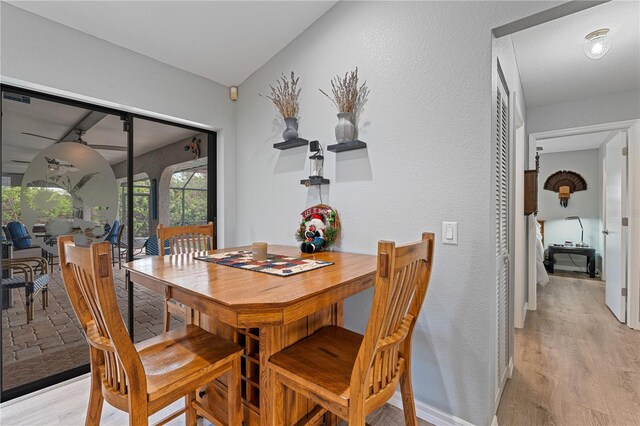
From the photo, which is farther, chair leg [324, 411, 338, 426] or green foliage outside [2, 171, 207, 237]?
green foliage outside [2, 171, 207, 237]

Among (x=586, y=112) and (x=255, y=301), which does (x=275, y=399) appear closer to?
(x=255, y=301)

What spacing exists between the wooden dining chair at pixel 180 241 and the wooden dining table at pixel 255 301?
0.35 m

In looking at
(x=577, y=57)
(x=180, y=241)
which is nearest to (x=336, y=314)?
(x=180, y=241)

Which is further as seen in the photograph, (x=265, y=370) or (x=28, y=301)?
(x=28, y=301)

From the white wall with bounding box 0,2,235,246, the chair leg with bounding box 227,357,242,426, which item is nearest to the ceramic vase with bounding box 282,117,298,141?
the white wall with bounding box 0,2,235,246

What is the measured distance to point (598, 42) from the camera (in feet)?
7.25

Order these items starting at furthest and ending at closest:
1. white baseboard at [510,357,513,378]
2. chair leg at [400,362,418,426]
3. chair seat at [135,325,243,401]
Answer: white baseboard at [510,357,513,378] < chair leg at [400,362,418,426] < chair seat at [135,325,243,401]

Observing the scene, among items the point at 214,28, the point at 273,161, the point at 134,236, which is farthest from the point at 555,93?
the point at 134,236

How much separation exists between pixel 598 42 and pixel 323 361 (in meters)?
2.94

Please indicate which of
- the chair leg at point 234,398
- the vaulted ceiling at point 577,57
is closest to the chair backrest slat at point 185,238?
the chair leg at point 234,398

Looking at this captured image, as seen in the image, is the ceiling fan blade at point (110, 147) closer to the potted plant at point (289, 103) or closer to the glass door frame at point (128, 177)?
the glass door frame at point (128, 177)

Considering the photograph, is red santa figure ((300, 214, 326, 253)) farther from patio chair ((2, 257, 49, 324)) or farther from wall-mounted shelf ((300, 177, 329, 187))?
patio chair ((2, 257, 49, 324))

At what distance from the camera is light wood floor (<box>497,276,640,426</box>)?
1796 millimetres

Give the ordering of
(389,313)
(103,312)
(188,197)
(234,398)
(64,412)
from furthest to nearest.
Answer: (188,197), (64,412), (234,398), (389,313), (103,312)
